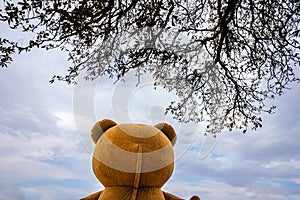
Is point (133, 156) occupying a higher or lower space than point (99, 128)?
lower

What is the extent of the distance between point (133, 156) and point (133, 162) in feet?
0.11

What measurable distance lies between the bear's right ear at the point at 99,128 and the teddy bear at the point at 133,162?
0.18ft

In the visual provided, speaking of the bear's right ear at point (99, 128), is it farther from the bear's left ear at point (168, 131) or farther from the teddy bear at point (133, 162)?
the bear's left ear at point (168, 131)

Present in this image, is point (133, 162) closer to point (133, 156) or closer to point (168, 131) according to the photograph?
point (133, 156)

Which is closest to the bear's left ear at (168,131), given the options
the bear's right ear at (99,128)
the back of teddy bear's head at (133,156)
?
the back of teddy bear's head at (133,156)

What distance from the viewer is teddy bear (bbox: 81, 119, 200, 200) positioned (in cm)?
204

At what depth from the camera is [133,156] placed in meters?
2.03

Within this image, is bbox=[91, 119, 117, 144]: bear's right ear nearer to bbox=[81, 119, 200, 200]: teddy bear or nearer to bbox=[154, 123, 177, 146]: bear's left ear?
bbox=[81, 119, 200, 200]: teddy bear

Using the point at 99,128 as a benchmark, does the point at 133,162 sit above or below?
below

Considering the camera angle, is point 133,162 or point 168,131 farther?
A: point 168,131

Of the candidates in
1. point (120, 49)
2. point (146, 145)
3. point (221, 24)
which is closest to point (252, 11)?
point (221, 24)

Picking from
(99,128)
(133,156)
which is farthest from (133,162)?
(99,128)

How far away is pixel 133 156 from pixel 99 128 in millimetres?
375

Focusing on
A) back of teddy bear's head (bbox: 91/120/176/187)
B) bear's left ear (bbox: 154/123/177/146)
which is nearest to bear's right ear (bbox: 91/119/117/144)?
back of teddy bear's head (bbox: 91/120/176/187)
